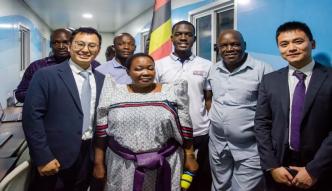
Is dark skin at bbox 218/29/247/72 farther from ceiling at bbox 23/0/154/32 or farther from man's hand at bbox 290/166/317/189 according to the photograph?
ceiling at bbox 23/0/154/32

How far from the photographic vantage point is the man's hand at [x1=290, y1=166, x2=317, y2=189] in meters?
1.50

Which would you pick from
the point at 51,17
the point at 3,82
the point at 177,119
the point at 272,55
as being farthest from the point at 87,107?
A: the point at 51,17

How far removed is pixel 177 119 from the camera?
1.66 m

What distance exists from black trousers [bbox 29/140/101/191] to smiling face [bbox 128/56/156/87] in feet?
1.60

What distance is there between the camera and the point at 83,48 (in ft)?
5.72

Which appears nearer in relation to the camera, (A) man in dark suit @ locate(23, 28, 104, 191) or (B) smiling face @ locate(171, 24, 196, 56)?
(A) man in dark suit @ locate(23, 28, 104, 191)

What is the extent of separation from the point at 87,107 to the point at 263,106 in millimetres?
1048

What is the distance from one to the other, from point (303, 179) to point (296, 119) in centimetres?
32

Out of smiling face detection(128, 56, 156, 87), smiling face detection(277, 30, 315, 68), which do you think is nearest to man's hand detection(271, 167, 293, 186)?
smiling face detection(277, 30, 315, 68)

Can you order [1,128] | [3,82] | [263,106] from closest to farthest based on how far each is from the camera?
1. [263,106]
2. [1,128]
3. [3,82]

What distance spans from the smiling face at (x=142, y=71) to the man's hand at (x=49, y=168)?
64 centimetres

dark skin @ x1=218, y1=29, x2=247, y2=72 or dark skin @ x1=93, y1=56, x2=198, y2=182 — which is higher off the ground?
dark skin @ x1=218, y1=29, x2=247, y2=72

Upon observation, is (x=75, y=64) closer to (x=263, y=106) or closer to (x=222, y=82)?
(x=222, y=82)

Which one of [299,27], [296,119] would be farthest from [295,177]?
[299,27]
